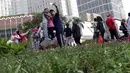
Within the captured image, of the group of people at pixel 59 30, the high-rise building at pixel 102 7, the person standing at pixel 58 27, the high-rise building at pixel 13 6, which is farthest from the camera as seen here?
the high-rise building at pixel 13 6

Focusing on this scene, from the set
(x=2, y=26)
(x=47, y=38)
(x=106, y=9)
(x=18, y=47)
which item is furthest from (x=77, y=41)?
(x=106, y=9)

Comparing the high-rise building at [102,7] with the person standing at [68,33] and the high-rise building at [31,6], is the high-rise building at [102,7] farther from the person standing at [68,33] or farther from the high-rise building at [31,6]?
the person standing at [68,33]

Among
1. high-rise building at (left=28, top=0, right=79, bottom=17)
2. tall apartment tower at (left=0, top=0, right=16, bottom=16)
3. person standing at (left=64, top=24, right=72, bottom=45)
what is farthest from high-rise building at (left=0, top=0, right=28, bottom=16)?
person standing at (left=64, top=24, right=72, bottom=45)

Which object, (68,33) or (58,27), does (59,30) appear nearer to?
(58,27)

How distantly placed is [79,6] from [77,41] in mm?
107599

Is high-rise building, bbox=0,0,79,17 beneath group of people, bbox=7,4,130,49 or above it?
above

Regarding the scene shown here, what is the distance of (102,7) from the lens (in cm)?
11162

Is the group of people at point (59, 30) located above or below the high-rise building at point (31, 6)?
below

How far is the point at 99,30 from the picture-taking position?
12352 mm

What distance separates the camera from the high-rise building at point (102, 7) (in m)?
110

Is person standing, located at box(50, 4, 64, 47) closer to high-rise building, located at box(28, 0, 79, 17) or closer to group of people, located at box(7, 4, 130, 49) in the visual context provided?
group of people, located at box(7, 4, 130, 49)

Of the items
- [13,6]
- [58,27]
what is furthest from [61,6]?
[58,27]

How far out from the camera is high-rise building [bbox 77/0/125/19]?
11031 centimetres

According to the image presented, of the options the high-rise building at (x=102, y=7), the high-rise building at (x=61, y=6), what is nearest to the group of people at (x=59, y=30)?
the high-rise building at (x=61, y=6)
